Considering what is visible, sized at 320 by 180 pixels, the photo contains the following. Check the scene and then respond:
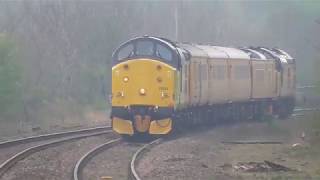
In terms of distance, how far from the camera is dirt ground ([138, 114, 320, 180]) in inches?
547

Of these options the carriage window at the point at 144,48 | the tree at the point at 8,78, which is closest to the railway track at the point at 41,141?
the carriage window at the point at 144,48

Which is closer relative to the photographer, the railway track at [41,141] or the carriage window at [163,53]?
the railway track at [41,141]

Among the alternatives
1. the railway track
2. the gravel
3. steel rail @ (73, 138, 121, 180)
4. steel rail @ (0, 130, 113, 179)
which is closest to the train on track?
the gravel

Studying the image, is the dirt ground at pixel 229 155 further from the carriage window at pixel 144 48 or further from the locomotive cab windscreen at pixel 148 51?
the carriage window at pixel 144 48

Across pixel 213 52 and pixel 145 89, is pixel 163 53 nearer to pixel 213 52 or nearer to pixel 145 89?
pixel 145 89

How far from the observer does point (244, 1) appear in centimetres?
6481

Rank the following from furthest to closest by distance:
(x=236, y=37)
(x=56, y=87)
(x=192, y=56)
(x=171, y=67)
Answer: (x=236, y=37) → (x=56, y=87) → (x=192, y=56) → (x=171, y=67)

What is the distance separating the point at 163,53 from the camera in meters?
21.1

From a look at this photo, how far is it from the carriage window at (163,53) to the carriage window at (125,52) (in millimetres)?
895

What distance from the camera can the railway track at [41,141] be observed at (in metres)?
15.5

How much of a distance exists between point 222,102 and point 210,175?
39.3ft

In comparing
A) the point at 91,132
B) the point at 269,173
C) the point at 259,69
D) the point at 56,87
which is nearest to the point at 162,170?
the point at 269,173

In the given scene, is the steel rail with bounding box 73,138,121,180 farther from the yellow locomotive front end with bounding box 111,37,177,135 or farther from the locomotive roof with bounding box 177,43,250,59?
the locomotive roof with bounding box 177,43,250,59

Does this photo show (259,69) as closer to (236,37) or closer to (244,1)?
(236,37)
